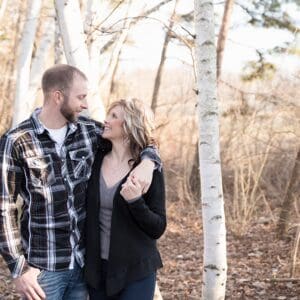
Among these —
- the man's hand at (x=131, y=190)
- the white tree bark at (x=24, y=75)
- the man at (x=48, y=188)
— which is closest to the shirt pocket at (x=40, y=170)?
the man at (x=48, y=188)

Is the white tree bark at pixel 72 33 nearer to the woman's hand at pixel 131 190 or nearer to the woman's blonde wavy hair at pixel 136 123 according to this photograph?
the woman's blonde wavy hair at pixel 136 123

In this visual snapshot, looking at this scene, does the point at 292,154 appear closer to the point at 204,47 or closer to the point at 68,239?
the point at 204,47

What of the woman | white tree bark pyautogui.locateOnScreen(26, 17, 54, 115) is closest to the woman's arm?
the woman

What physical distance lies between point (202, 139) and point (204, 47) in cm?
63

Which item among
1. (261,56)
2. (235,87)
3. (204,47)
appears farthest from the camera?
(235,87)

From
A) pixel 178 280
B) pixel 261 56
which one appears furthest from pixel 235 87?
pixel 178 280

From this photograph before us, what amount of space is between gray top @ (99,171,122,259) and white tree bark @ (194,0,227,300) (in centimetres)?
133

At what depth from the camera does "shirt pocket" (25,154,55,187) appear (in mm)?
2482

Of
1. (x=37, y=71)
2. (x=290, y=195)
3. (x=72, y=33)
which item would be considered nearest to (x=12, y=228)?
(x=72, y=33)

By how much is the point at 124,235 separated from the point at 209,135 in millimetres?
1433

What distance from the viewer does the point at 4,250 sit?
97.2 inches

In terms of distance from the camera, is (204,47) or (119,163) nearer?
(119,163)

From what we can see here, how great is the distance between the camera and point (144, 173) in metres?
2.53

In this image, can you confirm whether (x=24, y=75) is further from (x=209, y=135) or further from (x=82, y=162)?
(x=82, y=162)
